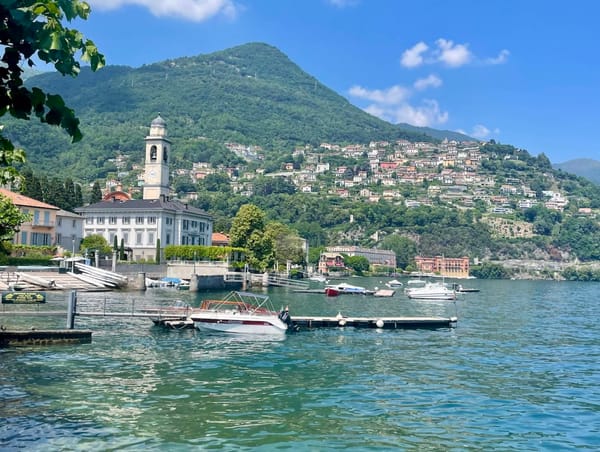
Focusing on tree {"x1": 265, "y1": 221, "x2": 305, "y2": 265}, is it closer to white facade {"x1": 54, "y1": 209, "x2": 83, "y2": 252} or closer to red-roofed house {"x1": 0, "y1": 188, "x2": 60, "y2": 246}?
white facade {"x1": 54, "y1": 209, "x2": 83, "y2": 252}

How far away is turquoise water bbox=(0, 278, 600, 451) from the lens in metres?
16.5

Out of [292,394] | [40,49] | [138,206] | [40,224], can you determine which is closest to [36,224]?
[40,224]

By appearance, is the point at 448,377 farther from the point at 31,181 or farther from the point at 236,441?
the point at 31,181

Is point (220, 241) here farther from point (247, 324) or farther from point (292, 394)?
point (292, 394)

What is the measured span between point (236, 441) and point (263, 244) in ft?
268

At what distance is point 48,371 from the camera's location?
2328 cm

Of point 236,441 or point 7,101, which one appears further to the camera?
point 236,441

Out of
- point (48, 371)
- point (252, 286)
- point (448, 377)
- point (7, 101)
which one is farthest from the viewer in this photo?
point (252, 286)

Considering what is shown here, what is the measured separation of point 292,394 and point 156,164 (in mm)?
84131

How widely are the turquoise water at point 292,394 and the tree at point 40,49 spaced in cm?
1028

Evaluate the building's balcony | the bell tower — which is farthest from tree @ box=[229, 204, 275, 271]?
the building's balcony

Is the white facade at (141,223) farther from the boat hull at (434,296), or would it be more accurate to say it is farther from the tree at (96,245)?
the boat hull at (434,296)

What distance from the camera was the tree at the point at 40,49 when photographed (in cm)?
694

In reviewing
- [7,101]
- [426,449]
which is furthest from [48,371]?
[7,101]
